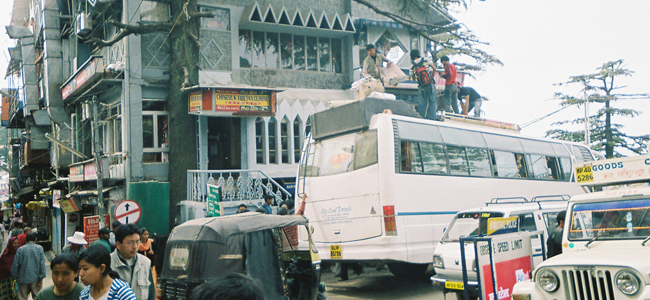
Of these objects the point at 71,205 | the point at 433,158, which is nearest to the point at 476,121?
the point at 433,158

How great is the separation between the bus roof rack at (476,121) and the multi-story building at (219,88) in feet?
18.5

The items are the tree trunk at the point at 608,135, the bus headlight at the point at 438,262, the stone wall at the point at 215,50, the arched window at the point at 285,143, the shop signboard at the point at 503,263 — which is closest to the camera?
the shop signboard at the point at 503,263

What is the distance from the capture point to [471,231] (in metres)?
9.66

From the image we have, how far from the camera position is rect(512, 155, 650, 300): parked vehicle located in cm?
552

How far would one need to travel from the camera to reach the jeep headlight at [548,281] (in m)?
5.91

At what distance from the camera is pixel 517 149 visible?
14055mm

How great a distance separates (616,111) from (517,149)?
1811cm

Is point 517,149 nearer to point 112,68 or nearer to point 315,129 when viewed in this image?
point 315,129

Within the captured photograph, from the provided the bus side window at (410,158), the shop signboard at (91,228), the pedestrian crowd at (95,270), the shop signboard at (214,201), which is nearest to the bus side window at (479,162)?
the bus side window at (410,158)

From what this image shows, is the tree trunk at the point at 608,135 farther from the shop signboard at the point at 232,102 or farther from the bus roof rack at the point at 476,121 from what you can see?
the shop signboard at the point at 232,102

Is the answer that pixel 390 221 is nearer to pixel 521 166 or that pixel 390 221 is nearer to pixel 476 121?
pixel 476 121

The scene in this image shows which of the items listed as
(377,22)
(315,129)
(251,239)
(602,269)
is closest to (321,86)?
(377,22)

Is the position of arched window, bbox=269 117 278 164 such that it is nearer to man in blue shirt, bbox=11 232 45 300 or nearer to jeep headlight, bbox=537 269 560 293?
man in blue shirt, bbox=11 232 45 300

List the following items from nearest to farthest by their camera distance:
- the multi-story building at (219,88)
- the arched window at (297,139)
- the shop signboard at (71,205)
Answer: the multi-story building at (219,88) < the arched window at (297,139) < the shop signboard at (71,205)
